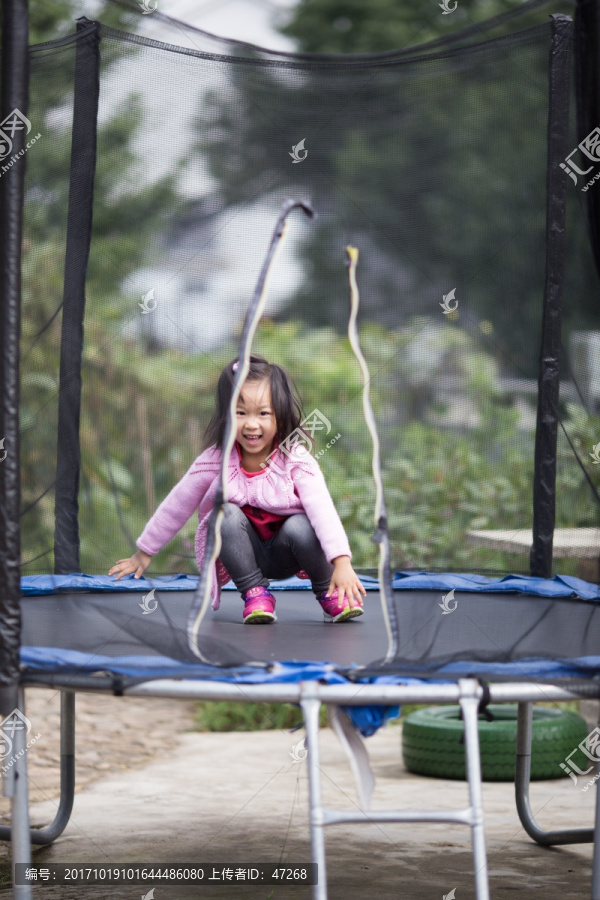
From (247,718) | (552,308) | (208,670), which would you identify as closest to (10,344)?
(208,670)

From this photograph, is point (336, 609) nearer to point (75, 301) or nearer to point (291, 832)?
point (291, 832)

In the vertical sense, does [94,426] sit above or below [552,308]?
below

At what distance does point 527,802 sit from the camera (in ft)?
7.00

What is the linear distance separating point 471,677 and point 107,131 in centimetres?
149

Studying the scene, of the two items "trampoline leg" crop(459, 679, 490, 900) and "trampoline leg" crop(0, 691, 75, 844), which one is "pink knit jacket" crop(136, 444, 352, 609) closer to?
"trampoline leg" crop(0, 691, 75, 844)

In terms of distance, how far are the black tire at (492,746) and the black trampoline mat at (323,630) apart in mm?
537

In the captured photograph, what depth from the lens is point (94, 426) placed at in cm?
231

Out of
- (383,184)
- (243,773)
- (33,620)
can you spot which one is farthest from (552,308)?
(243,773)

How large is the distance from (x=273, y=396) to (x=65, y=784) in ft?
2.98

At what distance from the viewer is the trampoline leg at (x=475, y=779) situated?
126 centimetres

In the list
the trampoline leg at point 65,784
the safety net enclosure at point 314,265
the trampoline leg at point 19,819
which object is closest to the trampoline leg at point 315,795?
the trampoline leg at point 19,819

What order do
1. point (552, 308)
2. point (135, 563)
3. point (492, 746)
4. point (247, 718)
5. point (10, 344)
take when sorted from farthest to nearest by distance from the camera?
point (247, 718) → point (492, 746) → point (552, 308) → point (135, 563) → point (10, 344)

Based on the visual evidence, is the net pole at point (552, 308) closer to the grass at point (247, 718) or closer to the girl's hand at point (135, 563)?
the girl's hand at point (135, 563)

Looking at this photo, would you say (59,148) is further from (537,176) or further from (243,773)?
(243,773)
